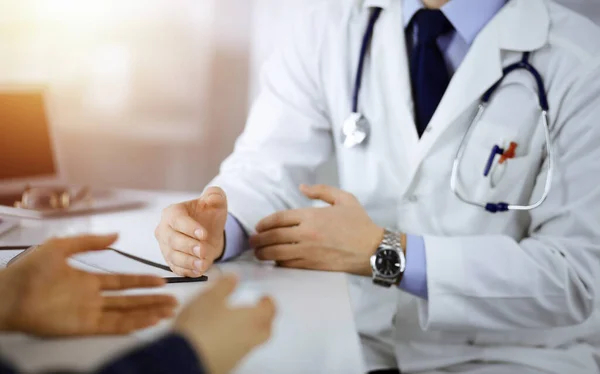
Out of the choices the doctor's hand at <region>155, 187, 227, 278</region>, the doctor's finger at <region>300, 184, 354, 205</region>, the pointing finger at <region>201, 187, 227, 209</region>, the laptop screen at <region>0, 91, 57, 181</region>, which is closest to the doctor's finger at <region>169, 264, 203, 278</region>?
the doctor's hand at <region>155, 187, 227, 278</region>

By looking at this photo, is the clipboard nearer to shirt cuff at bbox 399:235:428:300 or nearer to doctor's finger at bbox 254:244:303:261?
doctor's finger at bbox 254:244:303:261

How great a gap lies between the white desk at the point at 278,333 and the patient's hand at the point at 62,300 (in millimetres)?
12

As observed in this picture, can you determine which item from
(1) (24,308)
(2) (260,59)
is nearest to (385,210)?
(2) (260,59)

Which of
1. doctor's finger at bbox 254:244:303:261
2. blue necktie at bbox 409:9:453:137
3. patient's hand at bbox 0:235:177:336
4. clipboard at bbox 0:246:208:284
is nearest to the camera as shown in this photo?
patient's hand at bbox 0:235:177:336

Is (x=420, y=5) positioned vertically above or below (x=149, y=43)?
above

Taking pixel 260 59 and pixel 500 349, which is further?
pixel 260 59

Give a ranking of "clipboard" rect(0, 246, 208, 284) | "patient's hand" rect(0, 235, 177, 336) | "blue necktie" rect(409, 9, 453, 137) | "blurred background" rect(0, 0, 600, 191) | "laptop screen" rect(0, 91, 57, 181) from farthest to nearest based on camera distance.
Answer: "blurred background" rect(0, 0, 600, 191) → "laptop screen" rect(0, 91, 57, 181) → "blue necktie" rect(409, 9, 453, 137) → "clipboard" rect(0, 246, 208, 284) → "patient's hand" rect(0, 235, 177, 336)

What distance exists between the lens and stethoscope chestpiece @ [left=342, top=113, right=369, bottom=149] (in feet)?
3.48

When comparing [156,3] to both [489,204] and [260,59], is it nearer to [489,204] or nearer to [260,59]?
[260,59]

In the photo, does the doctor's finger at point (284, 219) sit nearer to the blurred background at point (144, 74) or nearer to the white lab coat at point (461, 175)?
the white lab coat at point (461, 175)

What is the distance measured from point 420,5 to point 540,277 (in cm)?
52

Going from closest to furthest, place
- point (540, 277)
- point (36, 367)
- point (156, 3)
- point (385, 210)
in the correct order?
1. point (36, 367)
2. point (540, 277)
3. point (385, 210)
4. point (156, 3)

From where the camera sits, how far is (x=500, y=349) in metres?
0.95

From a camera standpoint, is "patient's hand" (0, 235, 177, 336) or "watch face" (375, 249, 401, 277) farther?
"watch face" (375, 249, 401, 277)
